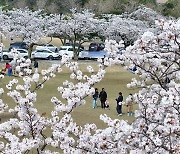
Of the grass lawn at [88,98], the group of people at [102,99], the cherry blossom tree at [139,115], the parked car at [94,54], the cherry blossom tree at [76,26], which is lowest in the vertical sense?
the parked car at [94,54]

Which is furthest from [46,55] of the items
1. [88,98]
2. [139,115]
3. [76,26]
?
[139,115]

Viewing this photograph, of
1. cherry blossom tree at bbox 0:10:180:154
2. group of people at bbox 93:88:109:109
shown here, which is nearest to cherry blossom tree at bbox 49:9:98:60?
group of people at bbox 93:88:109:109

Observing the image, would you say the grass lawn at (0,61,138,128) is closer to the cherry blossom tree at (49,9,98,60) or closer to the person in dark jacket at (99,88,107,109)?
the person in dark jacket at (99,88,107,109)

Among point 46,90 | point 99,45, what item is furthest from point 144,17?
point 46,90

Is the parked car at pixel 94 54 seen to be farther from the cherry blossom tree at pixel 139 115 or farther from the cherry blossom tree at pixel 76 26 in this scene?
the cherry blossom tree at pixel 139 115

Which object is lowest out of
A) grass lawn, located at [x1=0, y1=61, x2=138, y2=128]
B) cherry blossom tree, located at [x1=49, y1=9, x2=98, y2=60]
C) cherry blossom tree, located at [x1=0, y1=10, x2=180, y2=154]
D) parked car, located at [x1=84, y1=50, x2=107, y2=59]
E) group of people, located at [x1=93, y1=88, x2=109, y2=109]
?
parked car, located at [x1=84, y1=50, x2=107, y2=59]

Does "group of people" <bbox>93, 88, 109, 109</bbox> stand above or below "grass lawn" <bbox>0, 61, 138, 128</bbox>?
above

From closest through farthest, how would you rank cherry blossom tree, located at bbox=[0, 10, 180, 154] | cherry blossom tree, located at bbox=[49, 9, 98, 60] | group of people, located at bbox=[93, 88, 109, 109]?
cherry blossom tree, located at bbox=[0, 10, 180, 154] → group of people, located at bbox=[93, 88, 109, 109] → cherry blossom tree, located at bbox=[49, 9, 98, 60]

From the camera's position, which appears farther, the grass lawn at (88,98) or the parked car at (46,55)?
the parked car at (46,55)

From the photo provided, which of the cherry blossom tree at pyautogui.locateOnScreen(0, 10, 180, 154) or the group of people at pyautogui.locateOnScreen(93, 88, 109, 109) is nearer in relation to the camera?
the cherry blossom tree at pyautogui.locateOnScreen(0, 10, 180, 154)

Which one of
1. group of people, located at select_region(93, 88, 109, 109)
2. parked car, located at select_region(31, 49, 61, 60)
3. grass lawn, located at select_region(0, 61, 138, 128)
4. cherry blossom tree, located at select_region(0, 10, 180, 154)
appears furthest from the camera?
parked car, located at select_region(31, 49, 61, 60)

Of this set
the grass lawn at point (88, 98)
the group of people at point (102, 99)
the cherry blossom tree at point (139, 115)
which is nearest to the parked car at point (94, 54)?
the grass lawn at point (88, 98)

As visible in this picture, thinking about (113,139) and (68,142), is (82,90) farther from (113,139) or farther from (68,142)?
(113,139)

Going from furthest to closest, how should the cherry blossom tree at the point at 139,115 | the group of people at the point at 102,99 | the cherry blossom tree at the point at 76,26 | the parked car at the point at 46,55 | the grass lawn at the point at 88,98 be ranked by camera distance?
the parked car at the point at 46,55
the cherry blossom tree at the point at 76,26
the group of people at the point at 102,99
the grass lawn at the point at 88,98
the cherry blossom tree at the point at 139,115
